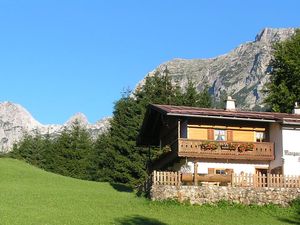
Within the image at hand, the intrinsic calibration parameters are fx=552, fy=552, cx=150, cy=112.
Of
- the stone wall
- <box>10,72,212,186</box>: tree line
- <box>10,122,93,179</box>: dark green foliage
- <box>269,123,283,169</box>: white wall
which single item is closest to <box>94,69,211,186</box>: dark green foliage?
<box>10,72,212,186</box>: tree line

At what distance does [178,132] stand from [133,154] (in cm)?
2570

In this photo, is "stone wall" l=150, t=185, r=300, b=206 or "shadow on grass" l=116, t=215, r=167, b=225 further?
"stone wall" l=150, t=185, r=300, b=206

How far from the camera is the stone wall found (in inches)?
1284

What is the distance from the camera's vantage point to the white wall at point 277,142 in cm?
3824

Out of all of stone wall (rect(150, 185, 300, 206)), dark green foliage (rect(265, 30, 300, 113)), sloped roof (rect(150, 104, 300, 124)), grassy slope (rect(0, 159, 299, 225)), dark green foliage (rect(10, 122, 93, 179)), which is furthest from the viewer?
dark green foliage (rect(10, 122, 93, 179))

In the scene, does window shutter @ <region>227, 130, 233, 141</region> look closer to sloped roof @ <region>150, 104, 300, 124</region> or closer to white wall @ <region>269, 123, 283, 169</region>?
sloped roof @ <region>150, 104, 300, 124</region>

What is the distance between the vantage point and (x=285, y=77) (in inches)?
2477

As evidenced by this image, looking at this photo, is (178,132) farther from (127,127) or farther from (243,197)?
(127,127)

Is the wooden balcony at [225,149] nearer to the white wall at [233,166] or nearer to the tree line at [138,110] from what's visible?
the white wall at [233,166]

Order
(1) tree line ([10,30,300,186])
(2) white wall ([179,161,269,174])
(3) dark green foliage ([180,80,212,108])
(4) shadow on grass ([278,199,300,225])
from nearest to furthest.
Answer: (4) shadow on grass ([278,199,300,225]) → (2) white wall ([179,161,269,174]) → (1) tree line ([10,30,300,186]) → (3) dark green foliage ([180,80,212,108])

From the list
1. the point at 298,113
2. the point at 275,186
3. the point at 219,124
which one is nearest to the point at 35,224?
the point at 275,186

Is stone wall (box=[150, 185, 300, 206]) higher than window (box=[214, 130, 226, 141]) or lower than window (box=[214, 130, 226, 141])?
lower

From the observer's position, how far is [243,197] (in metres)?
33.3

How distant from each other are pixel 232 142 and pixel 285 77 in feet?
90.2
